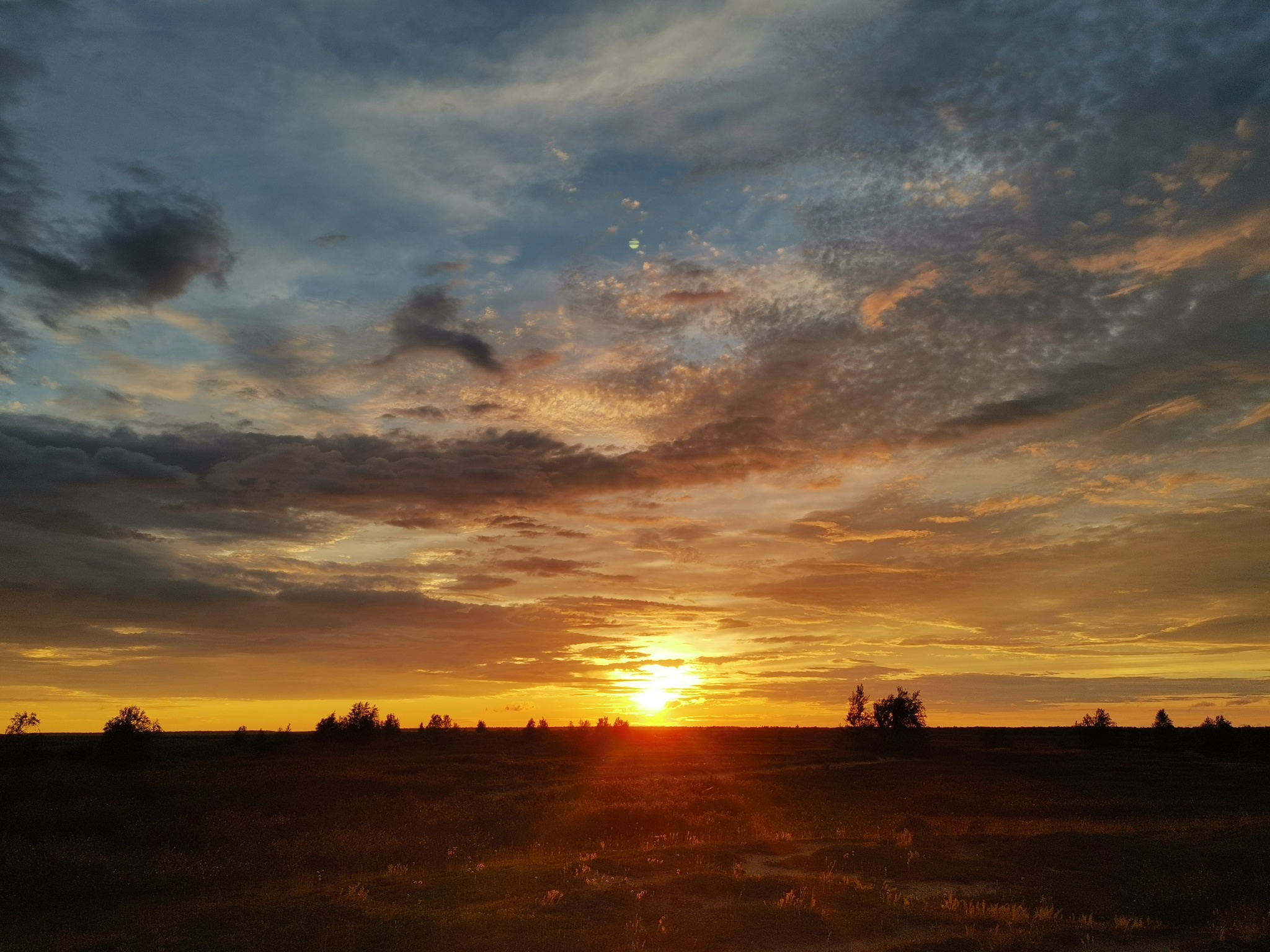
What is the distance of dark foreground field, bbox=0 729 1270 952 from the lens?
18.3 m

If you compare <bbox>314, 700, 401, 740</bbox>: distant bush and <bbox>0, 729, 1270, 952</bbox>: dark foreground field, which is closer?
<bbox>0, 729, 1270, 952</bbox>: dark foreground field

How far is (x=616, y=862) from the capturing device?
995 inches

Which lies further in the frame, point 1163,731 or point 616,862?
point 1163,731

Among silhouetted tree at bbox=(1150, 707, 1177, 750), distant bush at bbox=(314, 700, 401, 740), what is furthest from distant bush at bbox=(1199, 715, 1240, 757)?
distant bush at bbox=(314, 700, 401, 740)

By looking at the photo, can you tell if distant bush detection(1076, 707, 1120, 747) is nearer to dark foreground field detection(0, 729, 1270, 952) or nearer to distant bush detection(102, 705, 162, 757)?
dark foreground field detection(0, 729, 1270, 952)

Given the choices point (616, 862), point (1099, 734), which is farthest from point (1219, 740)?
point (616, 862)

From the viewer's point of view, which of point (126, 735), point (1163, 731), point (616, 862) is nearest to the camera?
point (616, 862)

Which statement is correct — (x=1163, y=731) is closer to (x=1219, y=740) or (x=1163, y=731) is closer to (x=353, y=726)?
(x=1219, y=740)

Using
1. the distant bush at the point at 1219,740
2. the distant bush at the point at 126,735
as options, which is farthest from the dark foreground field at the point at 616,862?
the distant bush at the point at 1219,740

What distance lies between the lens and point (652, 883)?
22.2m

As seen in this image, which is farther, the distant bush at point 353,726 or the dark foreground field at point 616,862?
the distant bush at point 353,726

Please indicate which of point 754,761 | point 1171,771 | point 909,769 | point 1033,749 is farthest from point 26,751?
point 1033,749

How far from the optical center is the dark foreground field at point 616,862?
60.0ft

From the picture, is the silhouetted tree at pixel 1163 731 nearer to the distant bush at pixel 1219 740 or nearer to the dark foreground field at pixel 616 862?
the distant bush at pixel 1219 740
